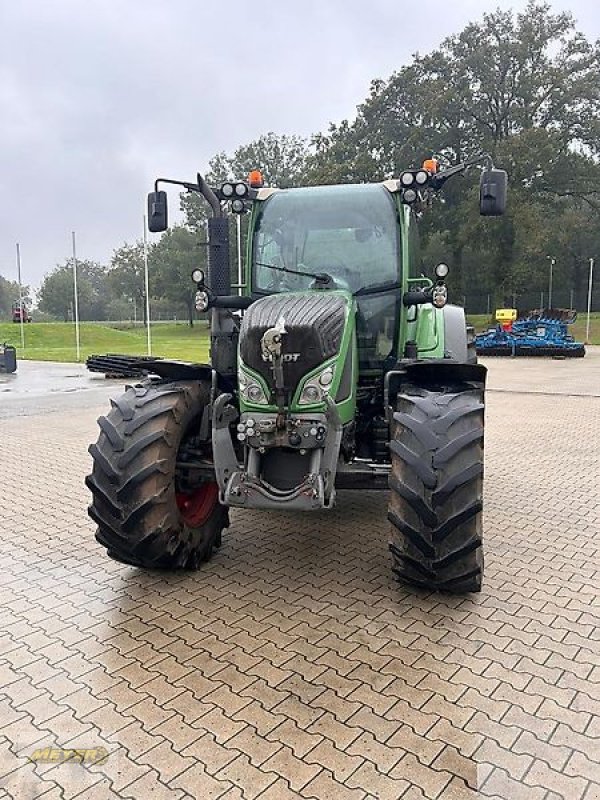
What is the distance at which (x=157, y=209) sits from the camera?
490cm

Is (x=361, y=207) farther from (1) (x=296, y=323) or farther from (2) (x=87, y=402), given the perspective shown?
(2) (x=87, y=402)

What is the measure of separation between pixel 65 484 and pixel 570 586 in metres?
4.71

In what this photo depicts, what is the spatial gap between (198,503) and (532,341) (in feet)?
66.4

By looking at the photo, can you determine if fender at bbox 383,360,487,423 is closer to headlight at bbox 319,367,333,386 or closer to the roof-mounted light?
headlight at bbox 319,367,333,386

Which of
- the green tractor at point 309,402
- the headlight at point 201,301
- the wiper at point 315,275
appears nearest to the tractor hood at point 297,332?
the green tractor at point 309,402

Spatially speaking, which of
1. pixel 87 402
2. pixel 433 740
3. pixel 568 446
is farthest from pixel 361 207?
pixel 87 402

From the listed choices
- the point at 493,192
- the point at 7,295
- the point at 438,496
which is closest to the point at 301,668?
the point at 438,496

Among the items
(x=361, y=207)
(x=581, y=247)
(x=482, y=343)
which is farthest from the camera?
(x=581, y=247)

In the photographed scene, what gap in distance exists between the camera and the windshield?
4.63 metres

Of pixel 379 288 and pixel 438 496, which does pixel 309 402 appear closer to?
pixel 438 496

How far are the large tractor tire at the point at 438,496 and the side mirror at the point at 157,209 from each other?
2447 millimetres

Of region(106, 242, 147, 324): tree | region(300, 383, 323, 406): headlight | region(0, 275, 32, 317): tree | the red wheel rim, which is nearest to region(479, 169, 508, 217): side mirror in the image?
region(300, 383, 323, 406): headlight

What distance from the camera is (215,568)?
4336 millimetres

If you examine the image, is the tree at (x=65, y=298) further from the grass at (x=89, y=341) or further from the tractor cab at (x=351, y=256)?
the tractor cab at (x=351, y=256)
